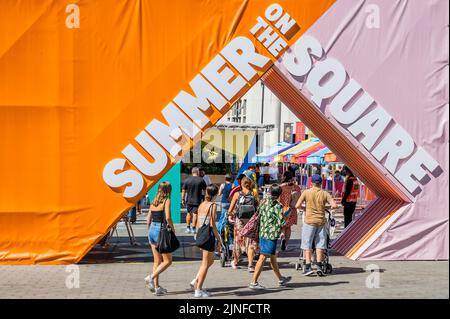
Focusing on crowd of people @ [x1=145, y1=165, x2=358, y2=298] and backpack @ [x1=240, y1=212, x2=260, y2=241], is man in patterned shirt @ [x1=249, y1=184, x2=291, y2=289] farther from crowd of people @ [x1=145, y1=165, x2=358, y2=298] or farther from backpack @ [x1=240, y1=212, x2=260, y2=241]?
backpack @ [x1=240, y1=212, x2=260, y2=241]

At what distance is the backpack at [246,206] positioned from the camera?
42.6 ft

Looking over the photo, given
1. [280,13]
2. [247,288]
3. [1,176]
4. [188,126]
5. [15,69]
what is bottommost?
[247,288]

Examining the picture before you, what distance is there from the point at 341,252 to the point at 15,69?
6.89 m

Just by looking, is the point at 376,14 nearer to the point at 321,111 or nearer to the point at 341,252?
the point at 321,111

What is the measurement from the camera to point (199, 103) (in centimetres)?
1340

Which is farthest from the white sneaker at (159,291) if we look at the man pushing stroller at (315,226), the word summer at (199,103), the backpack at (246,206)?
the word summer at (199,103)

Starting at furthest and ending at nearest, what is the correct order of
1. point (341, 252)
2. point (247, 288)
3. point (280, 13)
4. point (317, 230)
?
point (341, 252), point (280, 13), point (317, 230), point (247, 288)

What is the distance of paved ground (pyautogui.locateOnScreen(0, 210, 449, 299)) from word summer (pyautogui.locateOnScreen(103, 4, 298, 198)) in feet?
4.93

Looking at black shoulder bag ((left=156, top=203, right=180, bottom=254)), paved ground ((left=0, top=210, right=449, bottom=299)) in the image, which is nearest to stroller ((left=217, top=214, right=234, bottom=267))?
paved ground ((left=0, top=210, right=449, bottom=299))

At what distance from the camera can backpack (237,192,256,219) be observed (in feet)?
42.6

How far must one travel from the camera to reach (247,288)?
1129cm

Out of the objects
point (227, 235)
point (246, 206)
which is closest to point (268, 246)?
point (246, 206)

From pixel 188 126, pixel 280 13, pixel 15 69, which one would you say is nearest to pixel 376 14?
pixel 280 13

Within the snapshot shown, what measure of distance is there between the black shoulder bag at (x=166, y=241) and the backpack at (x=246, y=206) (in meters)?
2.75
